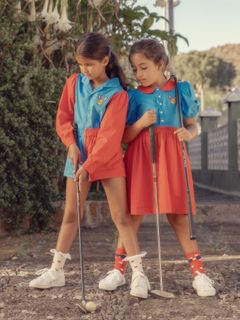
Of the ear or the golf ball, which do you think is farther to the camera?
the ear

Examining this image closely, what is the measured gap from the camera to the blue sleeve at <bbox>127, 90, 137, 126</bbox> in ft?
13.3

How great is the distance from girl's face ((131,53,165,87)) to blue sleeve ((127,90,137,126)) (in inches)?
3.6

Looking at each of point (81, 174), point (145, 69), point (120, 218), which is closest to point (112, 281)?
point (120, 218)

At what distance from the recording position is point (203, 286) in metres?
3.93

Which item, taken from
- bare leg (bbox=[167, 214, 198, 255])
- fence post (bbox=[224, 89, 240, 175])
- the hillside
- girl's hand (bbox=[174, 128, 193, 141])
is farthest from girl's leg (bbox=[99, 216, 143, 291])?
the hillside

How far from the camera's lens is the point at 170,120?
4047mm

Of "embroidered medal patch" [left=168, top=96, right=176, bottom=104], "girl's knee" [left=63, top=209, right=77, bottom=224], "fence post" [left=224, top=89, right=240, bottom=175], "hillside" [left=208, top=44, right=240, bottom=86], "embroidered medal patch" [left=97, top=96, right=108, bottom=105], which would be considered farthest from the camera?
"hillside" [left=208, top=44, right=240, bottom=86]

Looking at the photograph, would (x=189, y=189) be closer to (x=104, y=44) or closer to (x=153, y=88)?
(x=153, y=88)

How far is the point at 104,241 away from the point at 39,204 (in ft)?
2.26

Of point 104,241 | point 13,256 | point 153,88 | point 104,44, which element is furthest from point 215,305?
point 104,241

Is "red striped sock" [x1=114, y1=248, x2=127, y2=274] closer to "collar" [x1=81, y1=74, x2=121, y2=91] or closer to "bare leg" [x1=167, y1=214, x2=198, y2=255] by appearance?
"bare leg" [x1=167, y1=214, x2=198, y2=255]

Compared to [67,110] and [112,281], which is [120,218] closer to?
[112,281]

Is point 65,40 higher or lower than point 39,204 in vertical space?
higher

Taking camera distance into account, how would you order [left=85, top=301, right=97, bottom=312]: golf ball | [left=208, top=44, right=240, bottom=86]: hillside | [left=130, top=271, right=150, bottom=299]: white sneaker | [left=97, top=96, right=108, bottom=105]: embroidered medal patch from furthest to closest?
[left=208, top=44, right=240, bottom=86]: hillside < [left=97, top=96, right=108, bottom=105]: embroidered medal patch < [left=130, top=271, right=150, bottom=299]: white sneaker < [left=85, top=301, right=97, bottom=312]: golf ball
